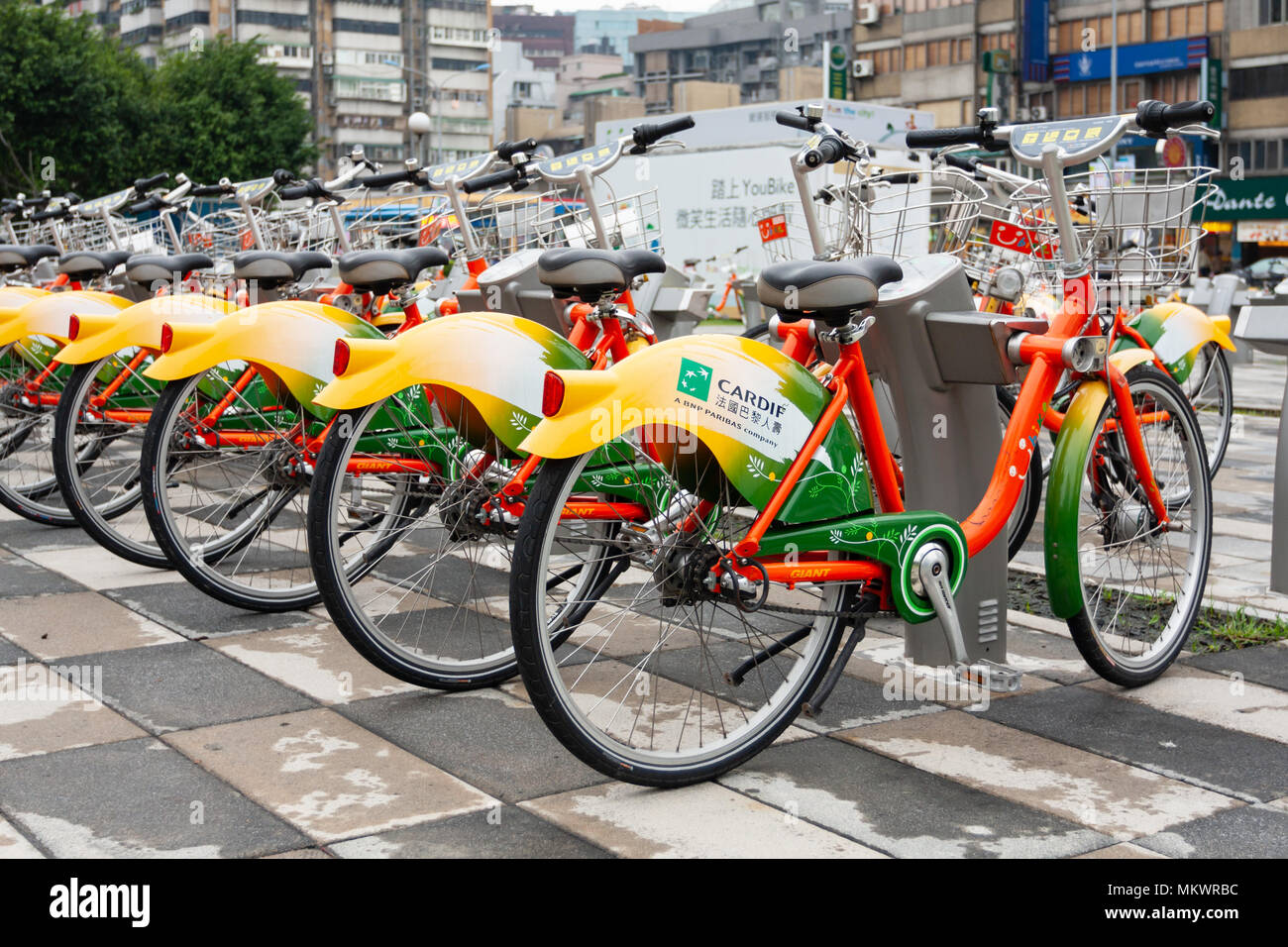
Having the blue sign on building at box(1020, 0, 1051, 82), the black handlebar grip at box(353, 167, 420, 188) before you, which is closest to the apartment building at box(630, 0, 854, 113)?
the blue sign on building at box(1020, 0, 1051, 82)

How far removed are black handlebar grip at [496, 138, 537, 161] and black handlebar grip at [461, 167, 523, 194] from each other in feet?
0.19

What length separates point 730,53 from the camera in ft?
369

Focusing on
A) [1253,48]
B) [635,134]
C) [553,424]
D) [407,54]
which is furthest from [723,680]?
[407,54]

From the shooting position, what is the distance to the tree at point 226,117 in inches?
1547

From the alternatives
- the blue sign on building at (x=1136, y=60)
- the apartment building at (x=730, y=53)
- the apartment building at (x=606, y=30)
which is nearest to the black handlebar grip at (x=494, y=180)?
the blue sign on building at (x=1136, y=60)

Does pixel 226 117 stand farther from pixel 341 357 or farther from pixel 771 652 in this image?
pixel 771 652

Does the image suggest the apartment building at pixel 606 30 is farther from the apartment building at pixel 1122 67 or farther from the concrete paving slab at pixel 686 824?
the concrete paving slab at pixel 686 824

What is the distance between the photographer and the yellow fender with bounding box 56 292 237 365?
5.11 meters

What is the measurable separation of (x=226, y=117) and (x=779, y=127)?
22.3 m

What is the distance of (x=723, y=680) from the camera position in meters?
3.96

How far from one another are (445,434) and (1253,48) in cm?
5164

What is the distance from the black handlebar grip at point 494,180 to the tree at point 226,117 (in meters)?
34.7

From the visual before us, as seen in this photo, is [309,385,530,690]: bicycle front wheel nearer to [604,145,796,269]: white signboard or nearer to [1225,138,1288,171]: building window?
[604,145,796,269]: white signboard
